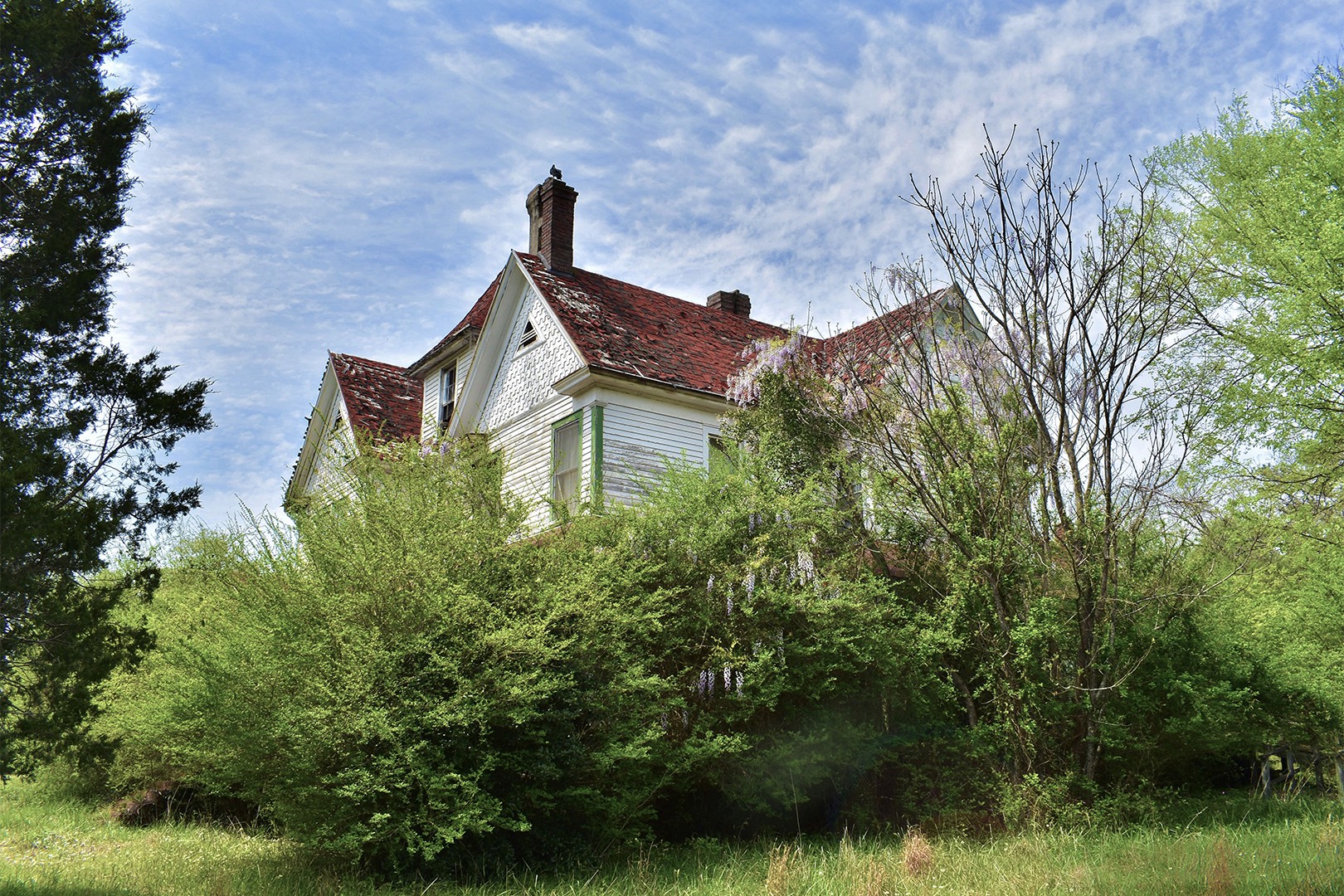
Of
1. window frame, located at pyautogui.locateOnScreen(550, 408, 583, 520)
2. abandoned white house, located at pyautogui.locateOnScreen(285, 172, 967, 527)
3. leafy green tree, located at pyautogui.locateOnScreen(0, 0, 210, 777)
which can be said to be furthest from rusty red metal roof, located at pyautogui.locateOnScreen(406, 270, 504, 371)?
leafy green tree, located at pyautogui.locateOnScreen(0, 0, 210, 777)

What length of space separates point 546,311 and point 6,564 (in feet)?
34.0

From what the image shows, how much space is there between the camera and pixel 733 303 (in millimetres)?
22672

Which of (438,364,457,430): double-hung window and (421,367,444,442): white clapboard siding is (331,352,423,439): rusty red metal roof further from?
(438,364,457,430): double-hung window

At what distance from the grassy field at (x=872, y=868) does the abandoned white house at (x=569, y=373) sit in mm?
5903

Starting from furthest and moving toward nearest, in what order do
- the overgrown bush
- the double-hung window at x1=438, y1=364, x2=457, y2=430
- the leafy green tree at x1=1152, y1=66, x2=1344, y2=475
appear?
the double-hung window at x1=438, y1=364, x2=457, y2=430 < the leafy green tree at x1=1152, y1=66, x2=1344, y2=475 < the overgrown bush

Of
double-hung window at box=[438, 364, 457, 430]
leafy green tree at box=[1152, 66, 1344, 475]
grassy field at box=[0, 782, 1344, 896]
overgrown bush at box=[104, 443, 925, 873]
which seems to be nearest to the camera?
grassy field at box=[0, 782, 1344, 896]

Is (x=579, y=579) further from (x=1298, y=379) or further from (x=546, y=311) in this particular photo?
(x=1298, y=379)

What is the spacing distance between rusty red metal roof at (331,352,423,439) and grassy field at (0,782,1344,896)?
12324mm

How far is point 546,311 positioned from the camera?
17672mm

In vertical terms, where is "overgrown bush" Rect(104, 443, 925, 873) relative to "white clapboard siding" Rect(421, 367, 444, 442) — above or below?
below

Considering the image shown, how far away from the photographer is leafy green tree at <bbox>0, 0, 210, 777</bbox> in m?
8.97

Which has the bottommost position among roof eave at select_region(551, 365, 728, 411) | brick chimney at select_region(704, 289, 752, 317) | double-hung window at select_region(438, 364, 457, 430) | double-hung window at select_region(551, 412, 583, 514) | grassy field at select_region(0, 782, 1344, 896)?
grassy field at select_region(0, 782, 1344, 896)

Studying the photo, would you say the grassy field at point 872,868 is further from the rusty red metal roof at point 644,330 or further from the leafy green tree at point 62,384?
the rusty red metal roof at point 644,330

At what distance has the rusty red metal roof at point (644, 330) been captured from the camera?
647 inches
